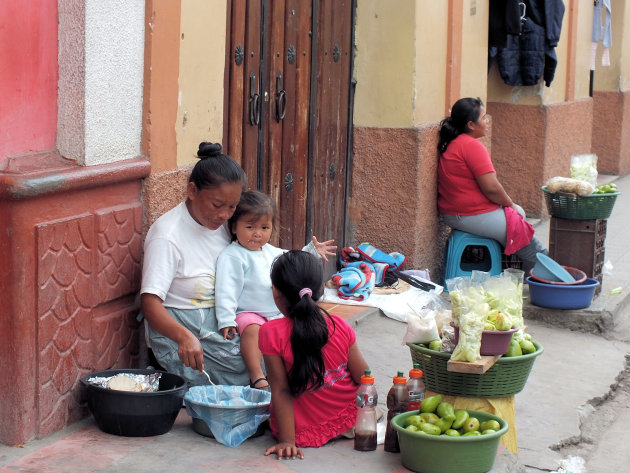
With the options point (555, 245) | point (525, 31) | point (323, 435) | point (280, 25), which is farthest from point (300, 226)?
point (525, 31)

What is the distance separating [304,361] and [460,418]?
0.62m

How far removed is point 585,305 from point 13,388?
4225mm

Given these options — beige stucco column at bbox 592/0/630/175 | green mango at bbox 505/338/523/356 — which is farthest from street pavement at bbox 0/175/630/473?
beige stucco column at bbox 592/0/630/175

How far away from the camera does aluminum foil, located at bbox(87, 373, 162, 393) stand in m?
4.10

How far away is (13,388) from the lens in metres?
3.75

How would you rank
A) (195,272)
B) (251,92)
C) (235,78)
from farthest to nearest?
(251,92) → (235,78) → (195,272)

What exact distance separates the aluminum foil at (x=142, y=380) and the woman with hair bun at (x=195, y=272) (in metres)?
0.14

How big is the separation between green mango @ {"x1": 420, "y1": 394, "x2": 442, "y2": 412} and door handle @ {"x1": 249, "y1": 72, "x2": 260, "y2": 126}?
7.58 feet

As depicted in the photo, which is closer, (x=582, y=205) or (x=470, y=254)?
(x=582, y=205)

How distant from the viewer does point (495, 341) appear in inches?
157

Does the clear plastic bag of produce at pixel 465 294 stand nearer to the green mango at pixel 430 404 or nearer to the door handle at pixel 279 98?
the green mango at pixel 430 404

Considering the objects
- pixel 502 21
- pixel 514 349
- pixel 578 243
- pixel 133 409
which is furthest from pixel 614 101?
pixel 133 409

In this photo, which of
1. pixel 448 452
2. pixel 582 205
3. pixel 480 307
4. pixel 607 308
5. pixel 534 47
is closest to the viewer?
pixel 448 452

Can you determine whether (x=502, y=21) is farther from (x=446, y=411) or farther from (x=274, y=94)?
(x=446, y=411)
